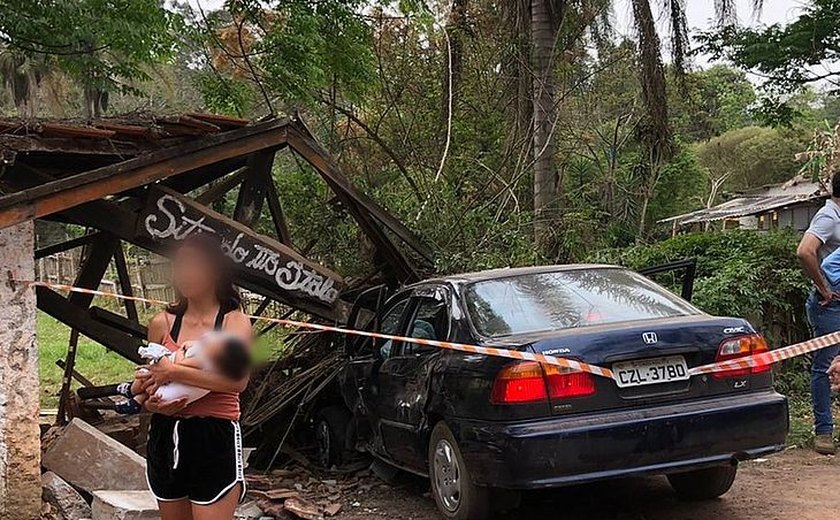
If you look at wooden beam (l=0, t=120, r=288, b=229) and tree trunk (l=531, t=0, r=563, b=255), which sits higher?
tree trunk (l=531, t=0, r=563, b=255)

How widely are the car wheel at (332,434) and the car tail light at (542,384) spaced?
137 inches

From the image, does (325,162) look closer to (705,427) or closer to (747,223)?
(705,427)

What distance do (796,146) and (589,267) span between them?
36217 mm

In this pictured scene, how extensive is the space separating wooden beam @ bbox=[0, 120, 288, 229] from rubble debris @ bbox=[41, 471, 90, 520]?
177cm

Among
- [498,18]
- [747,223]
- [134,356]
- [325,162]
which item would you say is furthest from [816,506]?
[747,223]

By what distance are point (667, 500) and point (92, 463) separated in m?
3.95

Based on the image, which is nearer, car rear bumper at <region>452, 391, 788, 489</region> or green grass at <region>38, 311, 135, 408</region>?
car rear bumper at <region>452, 391, 788, 489</region>

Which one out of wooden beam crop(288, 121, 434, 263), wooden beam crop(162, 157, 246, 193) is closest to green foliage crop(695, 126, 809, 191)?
wooden beam crop(288, 121, 434, 263)

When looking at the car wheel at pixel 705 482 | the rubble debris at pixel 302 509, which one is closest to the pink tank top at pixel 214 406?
the rubble debris at pixel 302 509

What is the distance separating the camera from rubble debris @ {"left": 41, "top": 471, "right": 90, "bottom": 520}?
5668 mm

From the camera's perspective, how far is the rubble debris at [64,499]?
5.67 meters

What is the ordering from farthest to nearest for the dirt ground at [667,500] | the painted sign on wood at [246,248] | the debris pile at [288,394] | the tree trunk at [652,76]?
the tree trunk at [652,76]
the debris pile at [288,394]
the painted sign on wood at [246,248]
the dirt ground at [667,500]

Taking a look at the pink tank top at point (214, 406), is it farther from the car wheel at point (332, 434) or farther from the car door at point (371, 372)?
the car wheel at point (332, 434)

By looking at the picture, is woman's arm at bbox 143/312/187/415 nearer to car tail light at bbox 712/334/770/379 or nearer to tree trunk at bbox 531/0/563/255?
car tail light at bbox 712/334/770/379
